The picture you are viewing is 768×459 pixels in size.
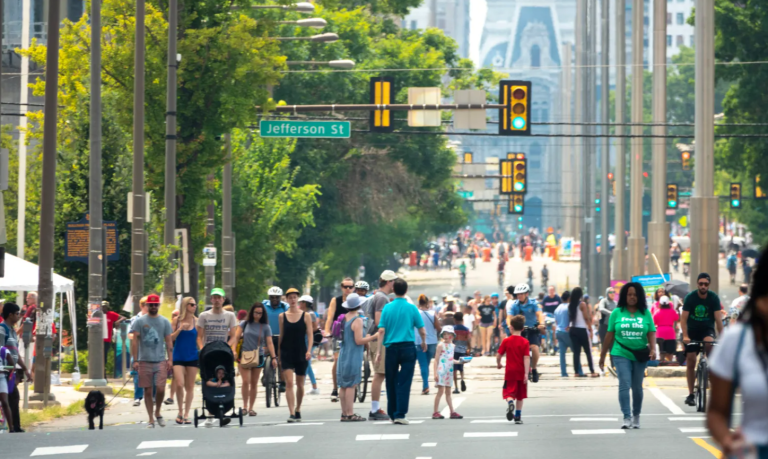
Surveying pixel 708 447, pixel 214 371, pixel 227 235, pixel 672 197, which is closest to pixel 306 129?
pixel 227 235

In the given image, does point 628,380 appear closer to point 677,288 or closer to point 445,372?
point 445,372

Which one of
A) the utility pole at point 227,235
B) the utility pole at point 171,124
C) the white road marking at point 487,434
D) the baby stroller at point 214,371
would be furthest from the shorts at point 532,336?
the utility pole at point 227,235

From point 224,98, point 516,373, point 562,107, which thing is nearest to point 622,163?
point 224,98

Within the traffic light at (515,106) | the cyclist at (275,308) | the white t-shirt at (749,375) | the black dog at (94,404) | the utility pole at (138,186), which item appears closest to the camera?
the white t-shirt at (749,375)

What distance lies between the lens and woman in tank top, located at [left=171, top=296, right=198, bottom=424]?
17.7m

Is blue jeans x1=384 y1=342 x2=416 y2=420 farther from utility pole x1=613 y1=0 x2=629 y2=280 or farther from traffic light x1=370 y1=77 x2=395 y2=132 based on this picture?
utility pole x1=613 y1=0 x2=629 y2=280

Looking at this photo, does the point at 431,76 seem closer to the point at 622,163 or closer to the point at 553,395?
the point at 622,163

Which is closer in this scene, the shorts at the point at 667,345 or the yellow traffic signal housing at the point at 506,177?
the shorts at the point at 667,345

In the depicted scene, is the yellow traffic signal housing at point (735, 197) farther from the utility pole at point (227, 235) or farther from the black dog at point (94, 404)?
the black dog at point (94, 404)

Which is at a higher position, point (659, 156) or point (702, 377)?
point (659, 156)

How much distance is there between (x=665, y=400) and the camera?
66.6 feet

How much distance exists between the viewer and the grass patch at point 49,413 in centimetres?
1882

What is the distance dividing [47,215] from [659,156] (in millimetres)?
35214

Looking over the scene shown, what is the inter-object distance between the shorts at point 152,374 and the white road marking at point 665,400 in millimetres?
6229
